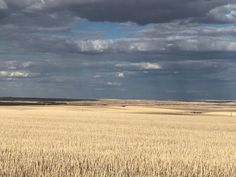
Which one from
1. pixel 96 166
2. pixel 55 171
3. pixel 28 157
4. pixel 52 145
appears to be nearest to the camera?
pixel 55 171

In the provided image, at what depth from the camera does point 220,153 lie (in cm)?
2041

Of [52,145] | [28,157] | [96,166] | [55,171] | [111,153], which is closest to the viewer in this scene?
[55,171]

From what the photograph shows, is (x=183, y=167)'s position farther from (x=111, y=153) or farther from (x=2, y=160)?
(x=2, y=160)

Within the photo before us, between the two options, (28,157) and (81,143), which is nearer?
(28,157)

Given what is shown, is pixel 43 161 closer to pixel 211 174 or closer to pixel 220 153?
pixel 211 174

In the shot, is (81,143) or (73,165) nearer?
(73,165)

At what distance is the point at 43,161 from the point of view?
16781 millimetres

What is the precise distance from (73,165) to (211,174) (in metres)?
4.11

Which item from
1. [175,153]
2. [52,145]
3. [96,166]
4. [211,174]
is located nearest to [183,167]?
[211,174]

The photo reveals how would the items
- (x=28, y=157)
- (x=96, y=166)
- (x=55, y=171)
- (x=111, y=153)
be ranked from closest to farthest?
(x=55, y=171) → (x=96, y=166) → (x=28, y=157) → (x=111, y=153)

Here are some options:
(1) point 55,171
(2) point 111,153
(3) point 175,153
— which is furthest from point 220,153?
(1) point 55,171

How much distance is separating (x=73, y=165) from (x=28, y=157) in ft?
7.12

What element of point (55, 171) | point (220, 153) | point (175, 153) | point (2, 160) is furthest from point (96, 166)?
point (220, 153)

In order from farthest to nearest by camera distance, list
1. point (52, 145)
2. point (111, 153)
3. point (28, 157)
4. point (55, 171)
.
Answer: point (52, 145)
point (111, 153)
point (28, 157)
point (55, 171)
